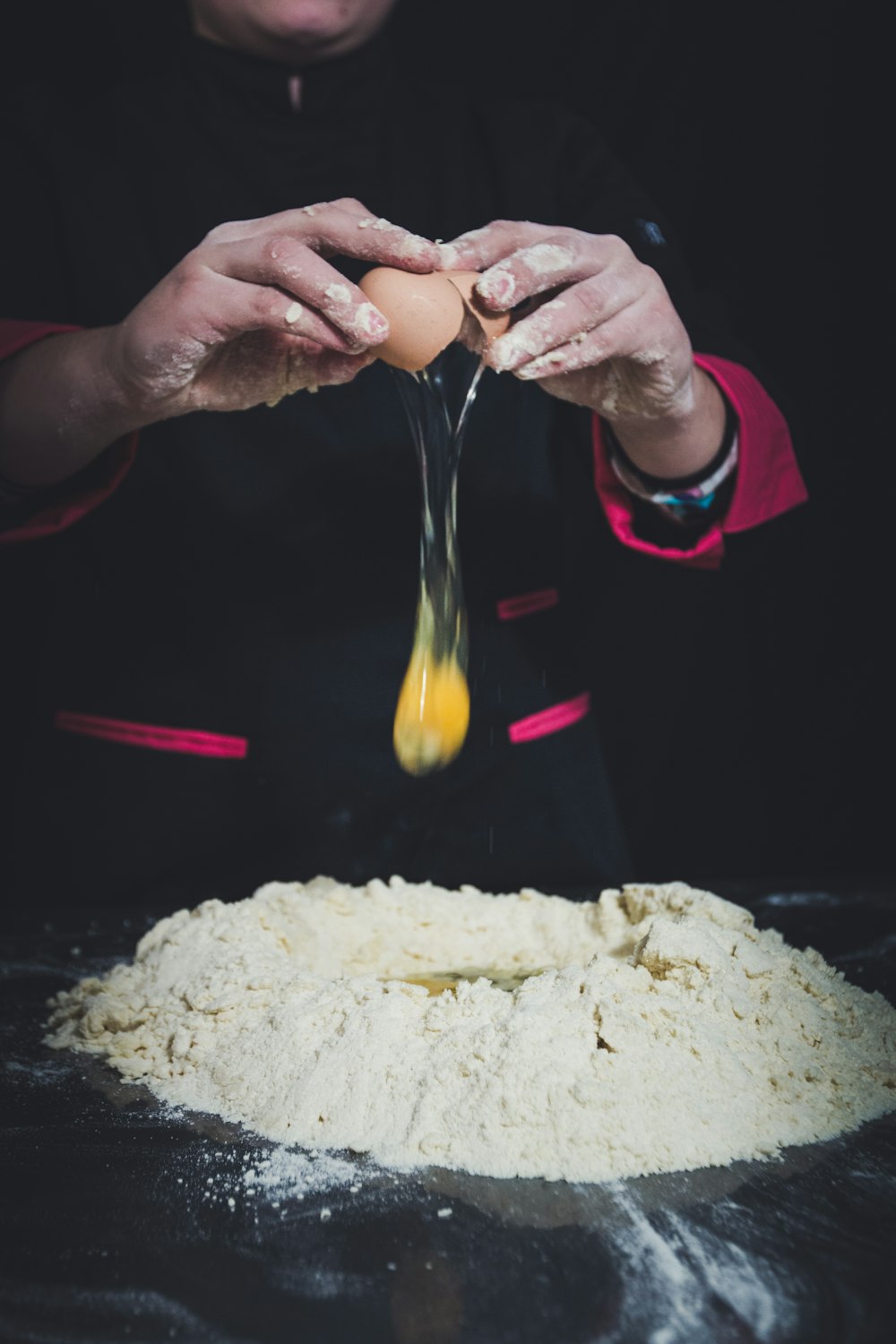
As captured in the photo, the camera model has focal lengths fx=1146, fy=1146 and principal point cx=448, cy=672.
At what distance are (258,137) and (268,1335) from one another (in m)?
0.87

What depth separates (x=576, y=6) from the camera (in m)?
1.31

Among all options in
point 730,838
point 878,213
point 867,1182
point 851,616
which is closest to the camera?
point 867,1182

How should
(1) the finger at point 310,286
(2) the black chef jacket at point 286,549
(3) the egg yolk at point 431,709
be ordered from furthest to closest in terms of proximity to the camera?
(2) the black chef jacket at point 286,549
(3) the egg yolk at point 431,709
(1) the finger at point 310,286

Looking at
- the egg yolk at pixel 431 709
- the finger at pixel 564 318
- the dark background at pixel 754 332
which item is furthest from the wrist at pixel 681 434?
the dark background at pixel 754 332

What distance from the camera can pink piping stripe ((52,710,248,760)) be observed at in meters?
1.00

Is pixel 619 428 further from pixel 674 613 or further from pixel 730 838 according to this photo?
pixel 730 838

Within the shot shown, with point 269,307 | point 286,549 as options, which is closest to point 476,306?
point 269,307

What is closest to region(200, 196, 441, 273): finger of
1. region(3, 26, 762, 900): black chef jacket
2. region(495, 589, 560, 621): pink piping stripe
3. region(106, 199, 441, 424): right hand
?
region(106, 199, 441, 424): right hand

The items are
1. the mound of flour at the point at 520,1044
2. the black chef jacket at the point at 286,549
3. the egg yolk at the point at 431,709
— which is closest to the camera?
the mound of flour at the point at 520,1044

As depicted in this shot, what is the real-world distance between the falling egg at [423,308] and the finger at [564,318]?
0.09ft

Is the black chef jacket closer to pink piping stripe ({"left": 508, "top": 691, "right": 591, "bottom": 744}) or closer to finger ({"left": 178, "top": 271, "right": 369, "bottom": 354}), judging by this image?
pink piping stripe ({"left": 508, "top": 691, "right": 591, "bottom": 744})

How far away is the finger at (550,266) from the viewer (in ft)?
2.23

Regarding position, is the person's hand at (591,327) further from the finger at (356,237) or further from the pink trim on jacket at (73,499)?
the pink trim on jacket at (73,499)

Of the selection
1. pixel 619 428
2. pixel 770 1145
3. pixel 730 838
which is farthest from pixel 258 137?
pixel 730 838
